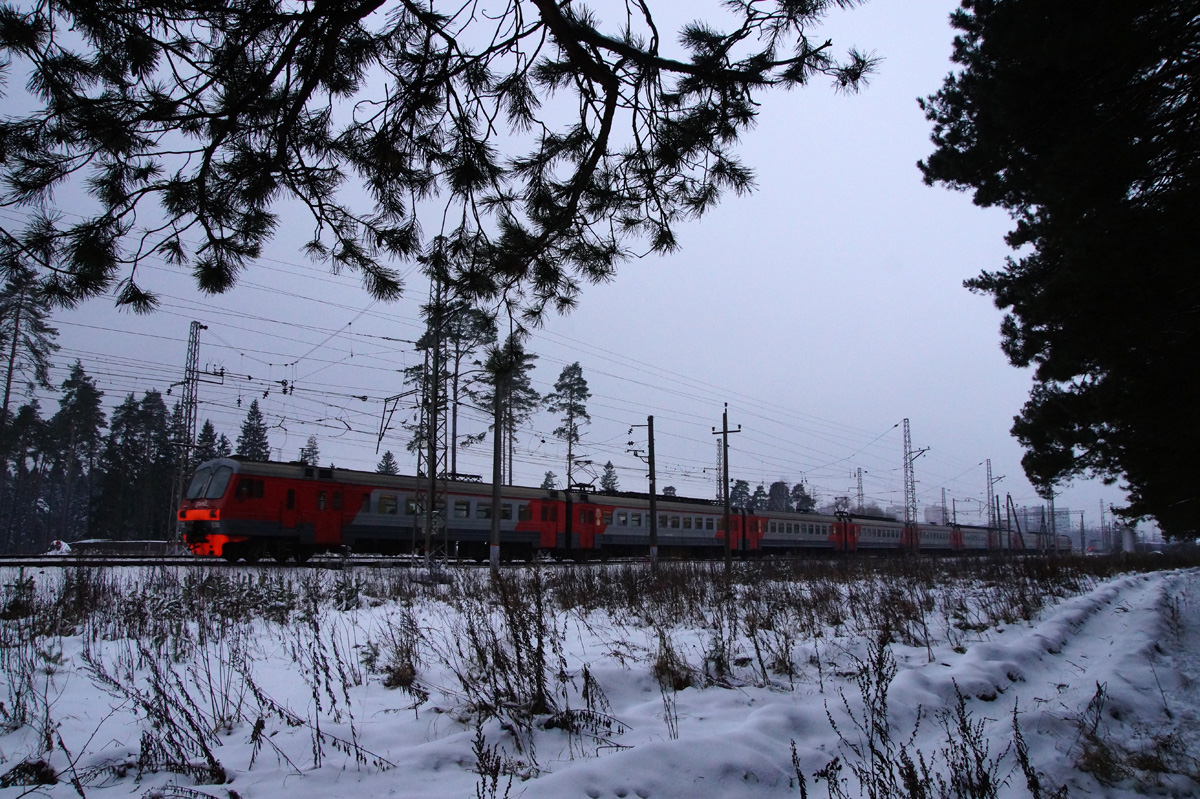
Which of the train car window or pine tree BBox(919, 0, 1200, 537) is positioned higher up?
pine tree BBox(919, 0, 1200, 537)

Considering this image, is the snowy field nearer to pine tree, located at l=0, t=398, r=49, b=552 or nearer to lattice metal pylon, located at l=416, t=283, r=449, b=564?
lattice metal pylon, located at l=416, t=283, r=449, b=564

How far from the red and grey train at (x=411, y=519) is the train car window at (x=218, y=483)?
0.03 m

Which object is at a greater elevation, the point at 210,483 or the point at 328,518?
the point at 210,483

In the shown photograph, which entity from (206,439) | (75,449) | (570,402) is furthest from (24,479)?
(570,402)

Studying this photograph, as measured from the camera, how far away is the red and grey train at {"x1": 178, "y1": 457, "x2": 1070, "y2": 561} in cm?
1567

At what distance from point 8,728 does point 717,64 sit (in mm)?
4947

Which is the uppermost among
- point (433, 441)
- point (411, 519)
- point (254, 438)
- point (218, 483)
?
point (254, 438)

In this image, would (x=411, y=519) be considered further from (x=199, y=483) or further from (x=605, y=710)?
Result: (x=605, y=710)

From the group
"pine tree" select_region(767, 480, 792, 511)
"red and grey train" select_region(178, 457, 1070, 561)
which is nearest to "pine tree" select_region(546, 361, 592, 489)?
"red and grey train" select_region(178, 457, 1070, 561)

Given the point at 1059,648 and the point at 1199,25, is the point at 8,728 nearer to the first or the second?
the point at 1059,648

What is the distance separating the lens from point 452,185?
3.51 m

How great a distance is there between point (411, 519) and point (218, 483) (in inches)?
205

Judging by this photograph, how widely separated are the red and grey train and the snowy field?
9573 mm

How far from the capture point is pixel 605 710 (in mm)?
3324
